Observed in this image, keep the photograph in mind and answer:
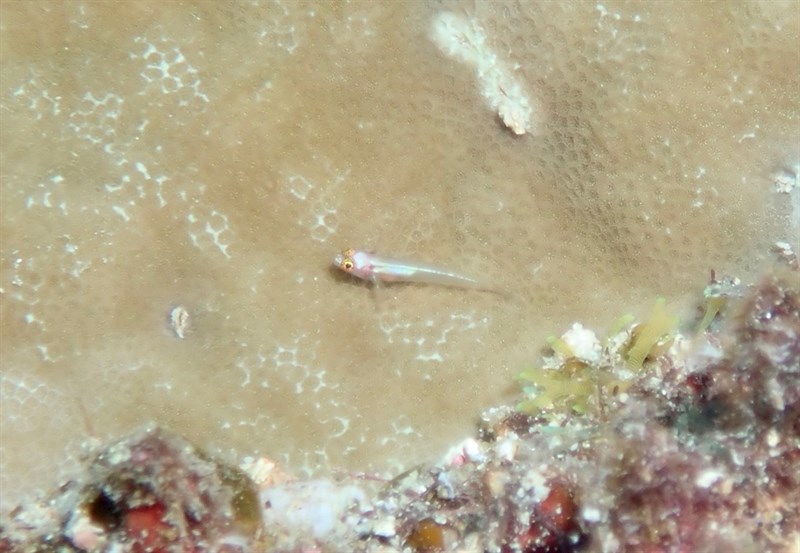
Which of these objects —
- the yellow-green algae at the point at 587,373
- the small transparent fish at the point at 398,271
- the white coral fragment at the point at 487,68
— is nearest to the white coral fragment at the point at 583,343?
the yellow-green algae at the point at 587,373

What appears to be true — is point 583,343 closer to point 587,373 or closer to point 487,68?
point 587,373

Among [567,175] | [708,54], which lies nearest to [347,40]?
[567,175]

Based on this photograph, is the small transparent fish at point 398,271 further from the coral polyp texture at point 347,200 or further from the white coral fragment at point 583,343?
the white coral fragment at point 583,343

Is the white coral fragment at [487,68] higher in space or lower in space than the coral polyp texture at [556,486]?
higher

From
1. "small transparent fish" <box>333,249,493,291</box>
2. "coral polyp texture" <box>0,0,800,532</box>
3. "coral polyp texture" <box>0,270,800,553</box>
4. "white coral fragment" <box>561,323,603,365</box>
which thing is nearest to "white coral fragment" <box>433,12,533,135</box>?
"coral polyp texture" <box>0,0,800,532</box>

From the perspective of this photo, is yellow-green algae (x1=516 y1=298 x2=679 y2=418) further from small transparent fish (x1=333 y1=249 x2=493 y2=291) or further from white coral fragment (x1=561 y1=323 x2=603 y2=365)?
small transparent fish (x1=333 y1=249 x2=493 y2=291)

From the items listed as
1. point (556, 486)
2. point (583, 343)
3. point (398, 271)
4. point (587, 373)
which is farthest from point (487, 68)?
point (556, 486)

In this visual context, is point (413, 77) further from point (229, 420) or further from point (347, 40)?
point (229, 420)
